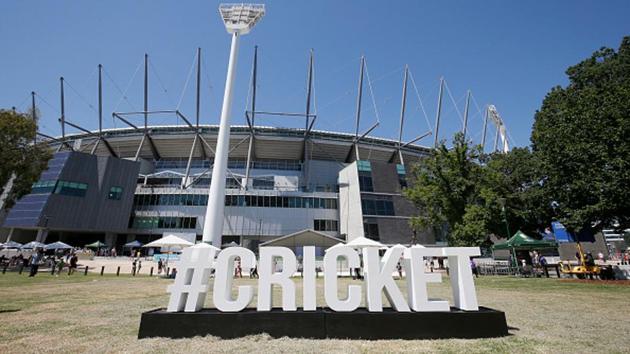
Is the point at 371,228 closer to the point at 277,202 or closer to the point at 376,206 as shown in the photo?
the point at 376,206

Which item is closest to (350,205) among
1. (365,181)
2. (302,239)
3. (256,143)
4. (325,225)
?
(365,181)

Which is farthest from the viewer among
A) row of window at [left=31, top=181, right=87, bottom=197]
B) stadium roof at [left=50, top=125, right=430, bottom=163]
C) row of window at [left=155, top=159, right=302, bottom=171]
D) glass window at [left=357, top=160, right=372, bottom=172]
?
row of window at [left=155, top=159, right=302, bottom=171]

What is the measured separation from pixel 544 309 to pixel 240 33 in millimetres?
32878

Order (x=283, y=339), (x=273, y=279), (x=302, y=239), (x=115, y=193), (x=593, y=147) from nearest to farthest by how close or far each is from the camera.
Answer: (x=283, y=339), (x=273, y=279), (x=593, y=147), (x=302, y=239), (x=115, y=193)

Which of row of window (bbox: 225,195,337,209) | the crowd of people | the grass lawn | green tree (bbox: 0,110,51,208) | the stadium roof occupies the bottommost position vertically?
the grass lawn

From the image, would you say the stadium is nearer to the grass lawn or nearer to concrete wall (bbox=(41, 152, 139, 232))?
concrete wall (bbox=(41, 152, 139, 232))

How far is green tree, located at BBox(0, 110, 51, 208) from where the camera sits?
22.5m

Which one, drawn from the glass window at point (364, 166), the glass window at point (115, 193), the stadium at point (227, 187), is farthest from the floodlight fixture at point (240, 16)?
the glass window at point (115, 193)

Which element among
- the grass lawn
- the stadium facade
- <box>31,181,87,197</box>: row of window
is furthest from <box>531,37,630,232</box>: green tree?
<box>31,181,87,197</box>: row of window

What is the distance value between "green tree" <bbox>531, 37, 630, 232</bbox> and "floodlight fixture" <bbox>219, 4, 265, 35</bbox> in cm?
2862

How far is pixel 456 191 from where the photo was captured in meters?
26.0

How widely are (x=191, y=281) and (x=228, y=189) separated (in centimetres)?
4924

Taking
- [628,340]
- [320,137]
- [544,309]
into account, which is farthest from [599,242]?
[628,340]

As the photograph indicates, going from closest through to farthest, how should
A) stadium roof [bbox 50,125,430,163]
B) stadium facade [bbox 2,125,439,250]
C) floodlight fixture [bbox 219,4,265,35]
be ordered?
floodlight fixture [bbox 219,4,265,35], stadium facade [bbox 2,125,439,250], stadium roof [bbox 50,125,430,163]
